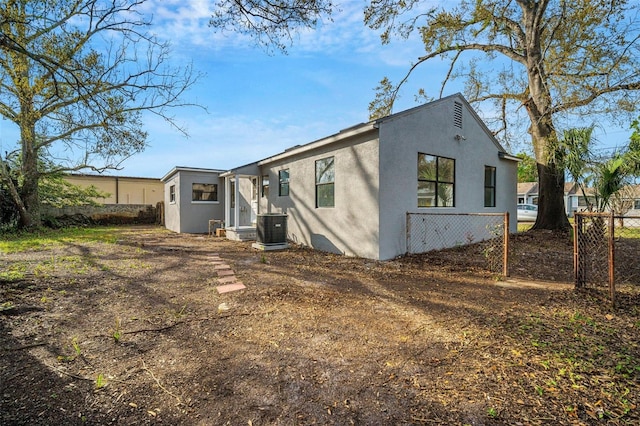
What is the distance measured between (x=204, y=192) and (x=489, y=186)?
12013 millimetres

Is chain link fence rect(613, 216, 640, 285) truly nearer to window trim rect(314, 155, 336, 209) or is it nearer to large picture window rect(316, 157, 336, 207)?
window trim rect(314, 155, 336, 209)

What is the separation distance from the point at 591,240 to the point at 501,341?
9.87 ft

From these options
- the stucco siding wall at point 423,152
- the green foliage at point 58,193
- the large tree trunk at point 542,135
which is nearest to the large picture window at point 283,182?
the stucco siding wall at point 423,152

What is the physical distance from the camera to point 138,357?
8.84ft

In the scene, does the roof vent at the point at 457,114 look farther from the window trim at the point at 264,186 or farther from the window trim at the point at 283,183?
the window trim at the point at 264,186

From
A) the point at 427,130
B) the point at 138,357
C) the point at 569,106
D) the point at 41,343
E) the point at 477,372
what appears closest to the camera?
the point at 477,372

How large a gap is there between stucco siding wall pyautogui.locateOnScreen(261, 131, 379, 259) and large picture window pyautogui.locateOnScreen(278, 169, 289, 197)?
0.23m

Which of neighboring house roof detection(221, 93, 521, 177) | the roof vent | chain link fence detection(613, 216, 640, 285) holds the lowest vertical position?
chain link fence detection(613, 216, 640, 285)

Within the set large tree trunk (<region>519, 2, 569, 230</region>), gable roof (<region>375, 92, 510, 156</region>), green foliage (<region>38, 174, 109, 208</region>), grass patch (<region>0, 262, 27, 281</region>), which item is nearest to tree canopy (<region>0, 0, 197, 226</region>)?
grass patch (<region>0, 262, 27, 281</region>)

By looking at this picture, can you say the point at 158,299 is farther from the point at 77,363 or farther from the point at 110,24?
the point at 110,24

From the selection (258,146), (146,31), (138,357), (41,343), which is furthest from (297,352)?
(258,146)

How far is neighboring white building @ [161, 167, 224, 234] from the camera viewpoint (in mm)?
13773

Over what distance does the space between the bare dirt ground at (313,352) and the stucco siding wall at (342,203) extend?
94.2 inches

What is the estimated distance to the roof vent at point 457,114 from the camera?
9250 mm
